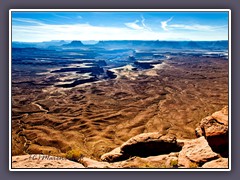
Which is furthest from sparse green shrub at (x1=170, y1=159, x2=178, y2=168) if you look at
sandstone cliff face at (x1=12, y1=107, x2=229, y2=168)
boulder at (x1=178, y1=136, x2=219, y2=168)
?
boulder at (x1=178, y1=136, x2=219, y2=168)

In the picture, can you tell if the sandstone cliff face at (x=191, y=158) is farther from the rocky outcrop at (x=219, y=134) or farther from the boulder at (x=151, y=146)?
the boulder at (x=151, y=146)

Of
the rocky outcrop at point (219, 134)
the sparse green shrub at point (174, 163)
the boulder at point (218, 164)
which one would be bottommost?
the sparse green shrub at point (174, 163)

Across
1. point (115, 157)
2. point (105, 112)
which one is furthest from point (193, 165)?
point (105, 112)

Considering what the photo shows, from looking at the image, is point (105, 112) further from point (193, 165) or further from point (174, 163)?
point (193, 165)

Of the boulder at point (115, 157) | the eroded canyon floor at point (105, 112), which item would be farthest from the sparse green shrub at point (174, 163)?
the eroded canyon floor at point (105, 112)

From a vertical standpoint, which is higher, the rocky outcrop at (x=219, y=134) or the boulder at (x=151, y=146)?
the rocky outcrop at (x=219, y=134)

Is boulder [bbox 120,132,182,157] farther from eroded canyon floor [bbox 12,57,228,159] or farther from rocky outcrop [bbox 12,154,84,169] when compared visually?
rocky outcrop [bbox 12,154,84,169]

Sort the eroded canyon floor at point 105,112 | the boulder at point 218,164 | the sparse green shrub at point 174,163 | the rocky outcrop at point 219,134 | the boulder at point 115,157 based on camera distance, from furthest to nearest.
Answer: the eroded canyon floor at point 105,112 → the boulder at point 115,157 → the sparse green shrub at point 174,163 → the rocky outcrop at point 219,134 → the boulder at point 218,164
